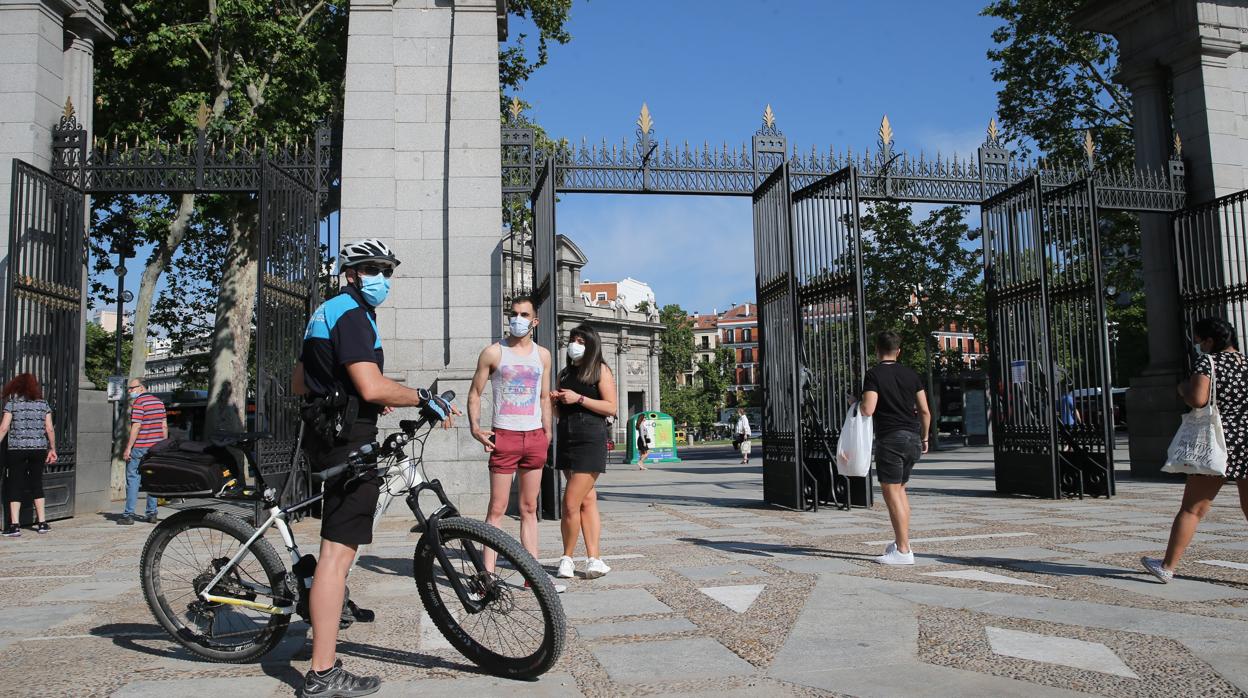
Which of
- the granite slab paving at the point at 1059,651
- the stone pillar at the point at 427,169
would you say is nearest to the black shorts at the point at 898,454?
the granite slab paving at the point at 1059,651

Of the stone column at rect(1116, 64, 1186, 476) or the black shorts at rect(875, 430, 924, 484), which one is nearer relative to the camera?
the black shorts at rect(875, 430, 924, 484)

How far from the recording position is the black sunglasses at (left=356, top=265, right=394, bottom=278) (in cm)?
385

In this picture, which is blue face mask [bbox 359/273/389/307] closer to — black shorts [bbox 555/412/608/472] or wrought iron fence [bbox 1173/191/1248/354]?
black shorts [bbox 555/412/608/472]

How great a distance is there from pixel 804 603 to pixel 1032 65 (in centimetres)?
2181

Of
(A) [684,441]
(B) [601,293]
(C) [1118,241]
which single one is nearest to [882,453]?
(C) [1118,241]

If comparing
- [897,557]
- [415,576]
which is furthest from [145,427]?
[897,557]

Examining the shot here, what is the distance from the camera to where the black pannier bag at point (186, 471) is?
3945 mm

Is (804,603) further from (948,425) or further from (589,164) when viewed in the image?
(948,425)

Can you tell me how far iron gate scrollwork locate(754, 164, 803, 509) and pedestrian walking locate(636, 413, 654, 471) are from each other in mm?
15050

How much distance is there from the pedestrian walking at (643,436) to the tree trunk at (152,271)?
517 inches

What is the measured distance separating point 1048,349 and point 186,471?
10694 millimetres

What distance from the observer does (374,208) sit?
1045cm

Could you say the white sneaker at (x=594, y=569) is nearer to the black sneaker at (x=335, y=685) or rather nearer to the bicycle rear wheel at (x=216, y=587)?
the bicycle rear wheel at (x=216, y=587)

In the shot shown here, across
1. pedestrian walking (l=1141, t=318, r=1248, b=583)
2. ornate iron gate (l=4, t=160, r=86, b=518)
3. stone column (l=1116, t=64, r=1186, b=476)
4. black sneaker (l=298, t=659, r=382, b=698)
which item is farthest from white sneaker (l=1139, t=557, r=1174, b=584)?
ornate iron gate (l=4, t=160, r=86, b=518)
